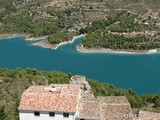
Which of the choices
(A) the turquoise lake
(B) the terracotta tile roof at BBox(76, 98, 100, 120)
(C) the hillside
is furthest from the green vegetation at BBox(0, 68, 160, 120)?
(C) the hillside

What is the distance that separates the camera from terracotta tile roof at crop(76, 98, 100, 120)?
2439cm

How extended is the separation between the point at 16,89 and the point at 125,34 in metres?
73.5

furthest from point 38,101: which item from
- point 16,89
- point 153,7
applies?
point 153,7

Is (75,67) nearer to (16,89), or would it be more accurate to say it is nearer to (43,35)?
(43,35)

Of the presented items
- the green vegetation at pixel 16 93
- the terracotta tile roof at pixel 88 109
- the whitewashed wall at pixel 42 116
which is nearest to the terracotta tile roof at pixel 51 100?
the whitewashed wall at pixel 42 116

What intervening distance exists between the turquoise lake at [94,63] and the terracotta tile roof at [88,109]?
3841 cm

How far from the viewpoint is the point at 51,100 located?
24203 millimetres

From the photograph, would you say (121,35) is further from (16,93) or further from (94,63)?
(16,93)

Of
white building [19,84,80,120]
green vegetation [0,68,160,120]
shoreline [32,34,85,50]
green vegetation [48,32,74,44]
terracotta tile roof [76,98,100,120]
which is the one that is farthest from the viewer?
green vegetation [48,32,74,44]

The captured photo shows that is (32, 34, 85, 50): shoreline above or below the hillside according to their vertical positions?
below

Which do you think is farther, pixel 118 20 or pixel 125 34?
pixel 118 20

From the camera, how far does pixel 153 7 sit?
405 ft

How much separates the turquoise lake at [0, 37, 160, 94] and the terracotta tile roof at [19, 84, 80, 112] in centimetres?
4035

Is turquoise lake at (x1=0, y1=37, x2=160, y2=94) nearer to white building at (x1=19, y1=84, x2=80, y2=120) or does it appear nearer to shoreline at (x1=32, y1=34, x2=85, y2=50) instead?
shoreline at (x1=32, y1=34, x2=85, y2=50)
